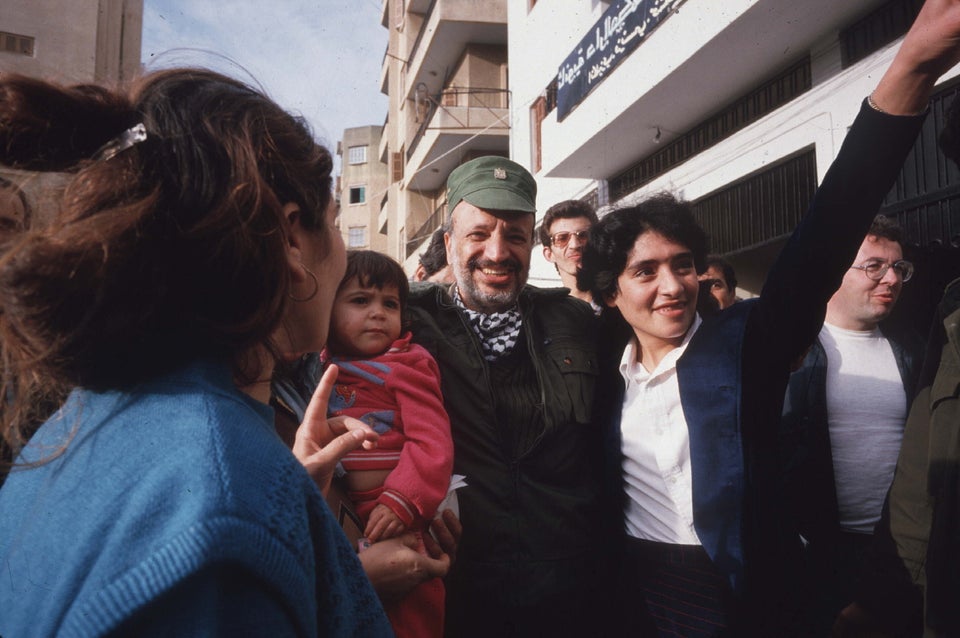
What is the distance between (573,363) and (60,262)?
197cm

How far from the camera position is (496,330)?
268cm

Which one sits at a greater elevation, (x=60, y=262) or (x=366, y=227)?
(x=366, y=227)

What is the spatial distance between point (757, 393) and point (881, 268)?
179 cm

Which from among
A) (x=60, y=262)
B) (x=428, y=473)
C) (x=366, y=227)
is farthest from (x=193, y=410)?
(x=366, y=227)

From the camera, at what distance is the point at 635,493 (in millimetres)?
2373

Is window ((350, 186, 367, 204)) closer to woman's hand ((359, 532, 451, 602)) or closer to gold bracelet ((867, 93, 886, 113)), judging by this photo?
woman's hand ((359, 532, 451, 602))

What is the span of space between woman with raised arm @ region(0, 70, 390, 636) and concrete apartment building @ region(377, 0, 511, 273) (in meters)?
15.5

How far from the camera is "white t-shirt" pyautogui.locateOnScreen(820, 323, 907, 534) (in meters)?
3.00

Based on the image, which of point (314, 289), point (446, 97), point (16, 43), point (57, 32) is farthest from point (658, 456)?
point (16, 43)

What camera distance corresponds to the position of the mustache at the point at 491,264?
274cm

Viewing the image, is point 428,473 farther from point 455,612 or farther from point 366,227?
point 366,227

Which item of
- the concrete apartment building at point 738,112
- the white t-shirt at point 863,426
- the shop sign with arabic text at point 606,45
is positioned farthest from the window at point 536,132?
the white t-shirt at point 863,426

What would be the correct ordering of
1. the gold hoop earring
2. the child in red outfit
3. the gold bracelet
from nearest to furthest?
the gold hoop earring → the gold bracelet → the child in red outfit

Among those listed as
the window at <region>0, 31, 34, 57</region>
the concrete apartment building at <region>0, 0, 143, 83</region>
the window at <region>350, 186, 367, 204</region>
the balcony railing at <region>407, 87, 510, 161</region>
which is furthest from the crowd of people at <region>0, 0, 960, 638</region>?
the window at <region>350, 186, 367, 204</region>
